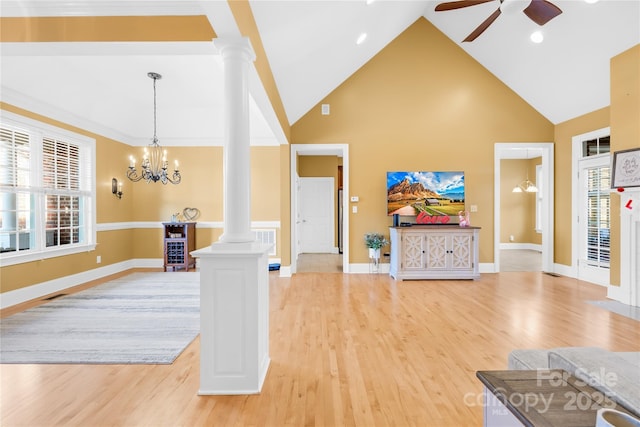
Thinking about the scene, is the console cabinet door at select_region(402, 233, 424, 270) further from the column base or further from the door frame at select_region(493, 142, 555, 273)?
the column base

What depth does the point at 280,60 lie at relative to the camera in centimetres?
332

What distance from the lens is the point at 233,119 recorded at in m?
2.11


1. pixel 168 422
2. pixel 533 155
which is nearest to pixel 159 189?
pixel 168 422

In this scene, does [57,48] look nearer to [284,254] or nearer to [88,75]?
[88,75]

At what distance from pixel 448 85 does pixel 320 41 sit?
320cm

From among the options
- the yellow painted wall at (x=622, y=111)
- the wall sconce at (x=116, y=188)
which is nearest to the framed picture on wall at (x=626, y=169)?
the yellow painted wall at (x=622, y=111)

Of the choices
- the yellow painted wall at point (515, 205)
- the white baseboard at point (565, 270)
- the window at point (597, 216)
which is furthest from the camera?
the yellow painted wall at point (515, 205)

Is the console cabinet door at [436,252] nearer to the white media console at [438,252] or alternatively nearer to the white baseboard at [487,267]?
the white media console at [438,252]

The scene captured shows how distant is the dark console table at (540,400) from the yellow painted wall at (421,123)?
4.75 meters

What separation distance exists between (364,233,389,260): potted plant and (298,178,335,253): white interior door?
9.51 feet

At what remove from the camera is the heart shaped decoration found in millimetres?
6293

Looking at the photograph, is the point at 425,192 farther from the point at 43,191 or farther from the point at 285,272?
the point at 43,191

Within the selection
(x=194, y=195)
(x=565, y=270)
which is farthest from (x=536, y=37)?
(x=194, y=195)

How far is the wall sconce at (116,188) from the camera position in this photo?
5.72 m
